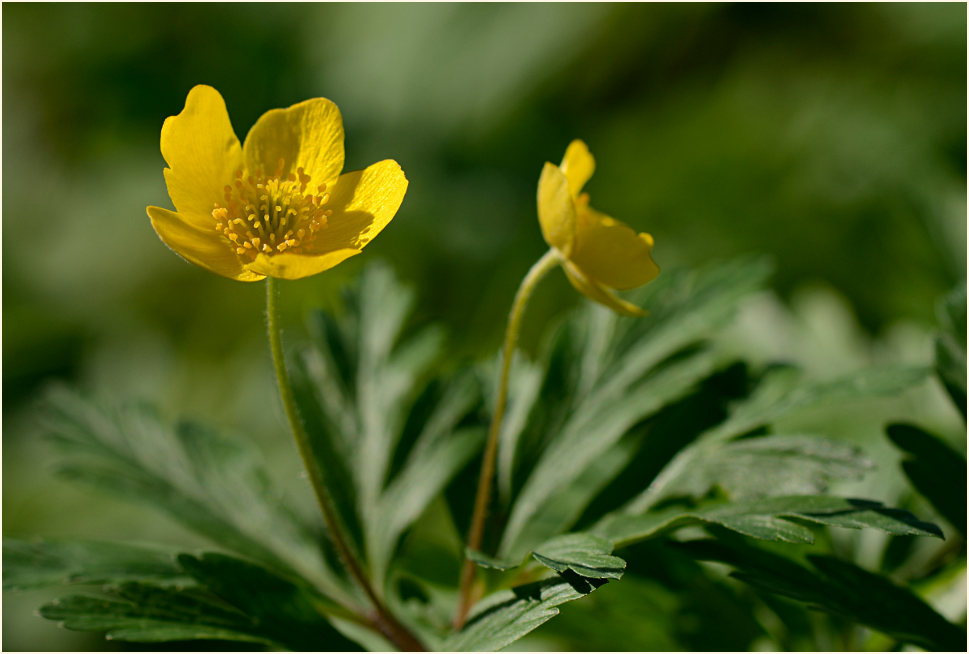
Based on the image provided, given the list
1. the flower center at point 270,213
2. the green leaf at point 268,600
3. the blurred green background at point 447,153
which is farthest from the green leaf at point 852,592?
the blurred green background at point 447,153

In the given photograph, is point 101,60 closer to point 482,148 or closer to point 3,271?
point 3,271

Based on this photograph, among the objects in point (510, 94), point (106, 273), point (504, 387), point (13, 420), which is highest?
point (510, 94)

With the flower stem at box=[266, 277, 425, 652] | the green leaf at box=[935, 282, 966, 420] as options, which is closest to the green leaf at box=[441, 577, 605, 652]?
the flower stem at box=[266, 277, 425, 652]

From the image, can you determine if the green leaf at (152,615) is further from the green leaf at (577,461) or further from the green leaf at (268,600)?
the green leaf at (577,461)

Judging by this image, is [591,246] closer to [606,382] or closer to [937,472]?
[606,382]

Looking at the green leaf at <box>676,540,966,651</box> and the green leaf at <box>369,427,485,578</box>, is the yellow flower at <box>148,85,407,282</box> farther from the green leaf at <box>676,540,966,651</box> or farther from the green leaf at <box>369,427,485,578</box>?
the green leaf at <box>676,540,966,651</box>

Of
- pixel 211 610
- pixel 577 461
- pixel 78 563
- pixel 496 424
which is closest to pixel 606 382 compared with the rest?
pixel 577 461

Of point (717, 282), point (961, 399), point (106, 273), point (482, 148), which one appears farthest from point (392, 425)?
point (106, 273)
